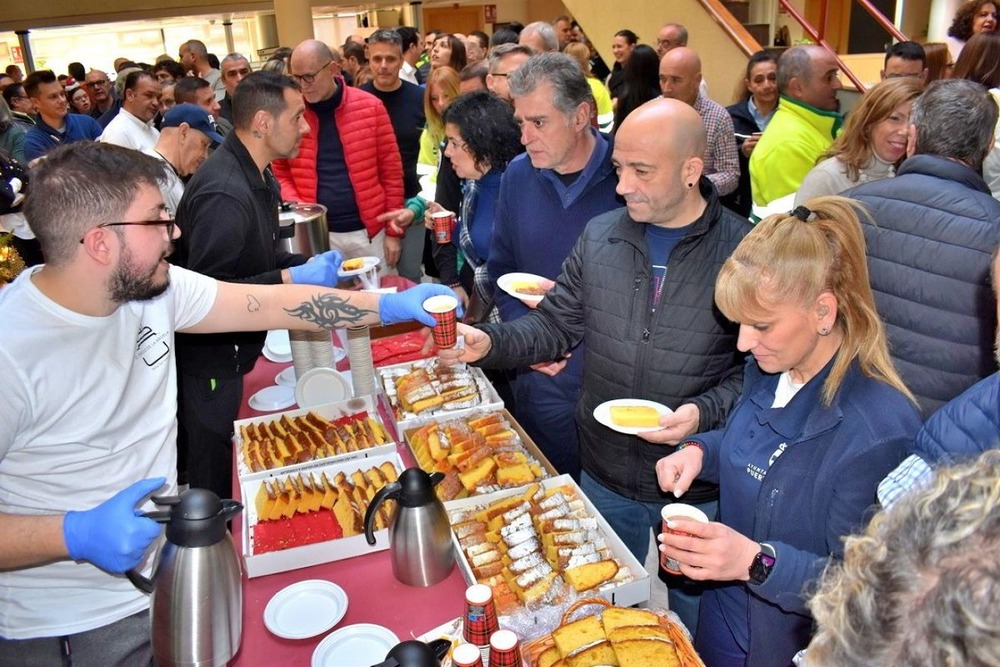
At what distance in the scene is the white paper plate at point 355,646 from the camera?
1750 millimetres

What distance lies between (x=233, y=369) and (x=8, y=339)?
1431mm

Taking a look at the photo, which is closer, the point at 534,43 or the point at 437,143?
the point at 437,143

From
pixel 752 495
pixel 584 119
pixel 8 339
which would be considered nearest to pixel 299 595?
pixel 8 339

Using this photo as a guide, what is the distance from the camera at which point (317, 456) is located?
2562mm

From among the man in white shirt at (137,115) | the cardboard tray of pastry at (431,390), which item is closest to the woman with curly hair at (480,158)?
the cardboard tray of pastry at (431,390)

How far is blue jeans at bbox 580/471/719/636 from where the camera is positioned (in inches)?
95.2

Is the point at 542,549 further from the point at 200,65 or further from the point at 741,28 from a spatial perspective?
the point at 200,65

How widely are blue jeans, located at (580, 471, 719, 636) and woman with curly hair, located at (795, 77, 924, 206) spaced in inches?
67.7

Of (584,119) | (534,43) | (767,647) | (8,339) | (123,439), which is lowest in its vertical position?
(767,647)

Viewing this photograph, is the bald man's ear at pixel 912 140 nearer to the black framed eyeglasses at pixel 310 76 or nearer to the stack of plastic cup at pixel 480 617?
the stack of plastic cup at pixel 480 617

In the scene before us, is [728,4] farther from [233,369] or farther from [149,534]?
[149,534]

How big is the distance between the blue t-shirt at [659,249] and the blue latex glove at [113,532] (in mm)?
1573

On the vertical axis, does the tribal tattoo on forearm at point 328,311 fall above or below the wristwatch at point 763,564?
above

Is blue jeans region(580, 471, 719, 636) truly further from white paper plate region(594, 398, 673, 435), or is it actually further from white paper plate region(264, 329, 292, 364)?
white paper plate region(264, 329, 292, 364)
